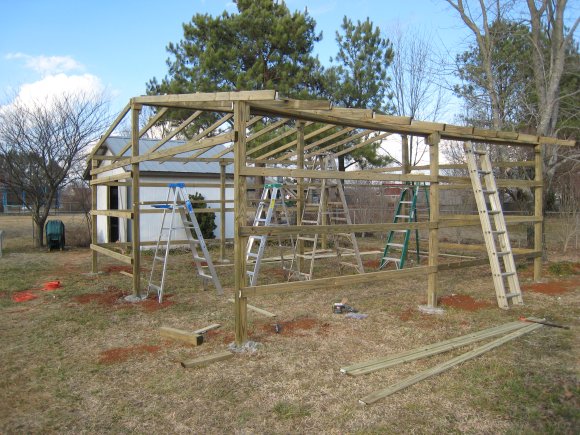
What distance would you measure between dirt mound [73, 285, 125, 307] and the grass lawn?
3 cm

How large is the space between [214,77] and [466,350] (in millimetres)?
13048

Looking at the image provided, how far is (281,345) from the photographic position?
15.0 feet

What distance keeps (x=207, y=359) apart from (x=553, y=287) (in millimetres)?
6071

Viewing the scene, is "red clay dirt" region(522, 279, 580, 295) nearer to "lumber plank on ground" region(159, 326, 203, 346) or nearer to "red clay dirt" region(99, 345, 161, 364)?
"lumber plank on ground" region(159, 326, 203, 346)

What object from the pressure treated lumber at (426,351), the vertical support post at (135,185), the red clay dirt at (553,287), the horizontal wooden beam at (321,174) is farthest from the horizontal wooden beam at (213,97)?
the red clay dirt at (553,287)

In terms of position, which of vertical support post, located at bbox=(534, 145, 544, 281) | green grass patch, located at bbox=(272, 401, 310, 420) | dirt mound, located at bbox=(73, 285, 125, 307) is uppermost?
vertical support post, located at bbox=(534, 145, 544, 281)

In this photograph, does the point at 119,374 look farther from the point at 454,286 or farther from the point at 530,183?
the point at 530,183

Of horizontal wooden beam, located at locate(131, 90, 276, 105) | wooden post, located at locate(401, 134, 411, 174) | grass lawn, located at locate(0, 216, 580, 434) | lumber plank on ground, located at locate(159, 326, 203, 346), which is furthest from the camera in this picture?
wooden post, located at locate(401, 134, 411, 174)

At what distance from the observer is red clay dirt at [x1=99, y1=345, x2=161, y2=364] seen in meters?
4.21

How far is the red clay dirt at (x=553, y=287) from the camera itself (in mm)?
7000

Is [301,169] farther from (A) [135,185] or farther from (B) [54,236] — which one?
(B) [54,236]

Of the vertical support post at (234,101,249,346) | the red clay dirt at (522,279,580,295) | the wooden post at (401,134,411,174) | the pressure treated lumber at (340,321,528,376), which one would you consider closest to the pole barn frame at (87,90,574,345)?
the vertical support post at (234,101,249,346)

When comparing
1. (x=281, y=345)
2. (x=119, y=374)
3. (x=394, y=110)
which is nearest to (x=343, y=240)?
Result: (x=394, y=110)

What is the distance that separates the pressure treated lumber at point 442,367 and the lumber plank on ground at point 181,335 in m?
1.98
